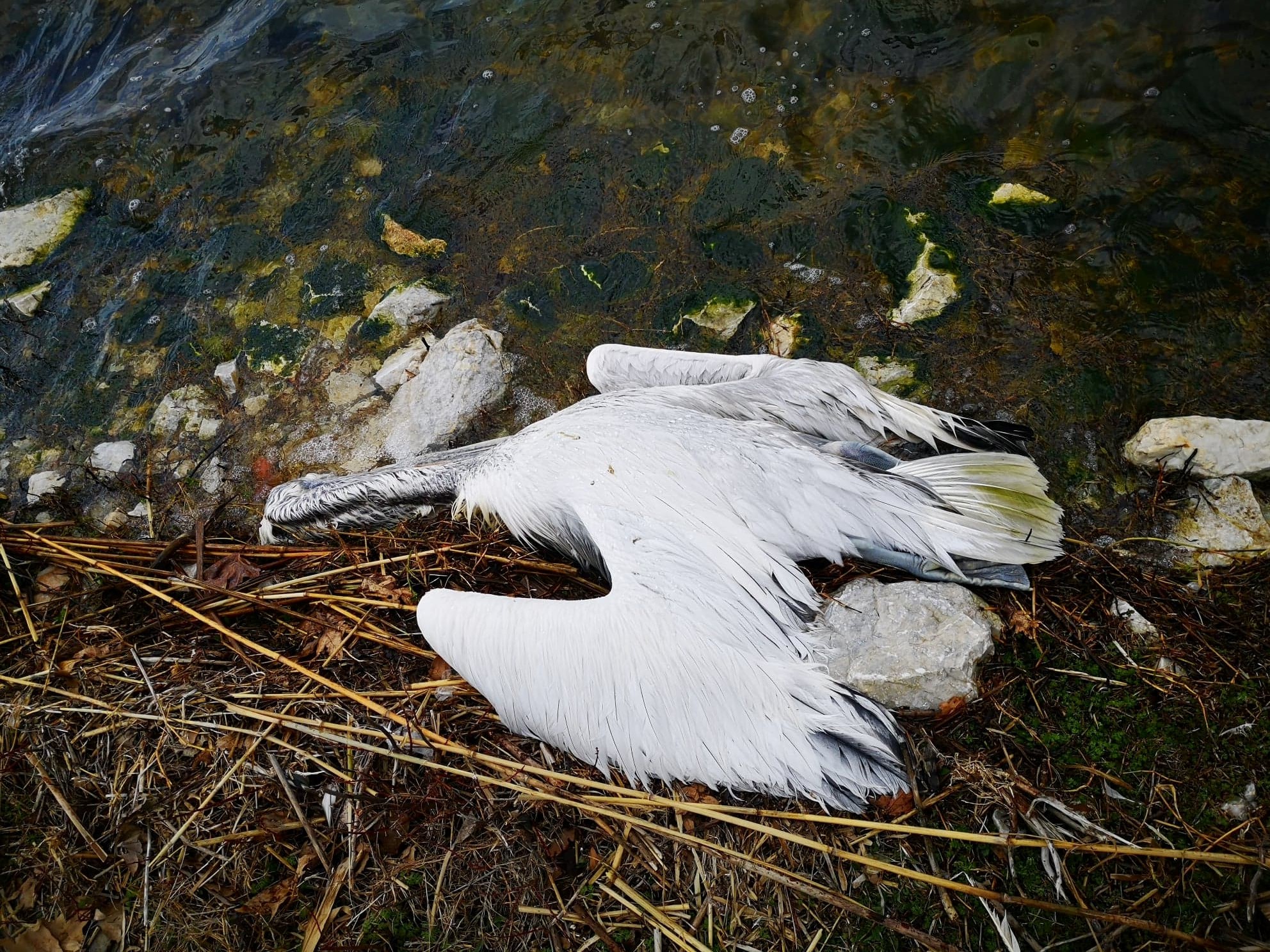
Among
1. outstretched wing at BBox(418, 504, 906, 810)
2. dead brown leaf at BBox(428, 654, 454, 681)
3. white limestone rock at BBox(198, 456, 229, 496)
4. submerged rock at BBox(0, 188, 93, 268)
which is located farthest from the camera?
submerged rock at BBox(0, 188, 93, 268)

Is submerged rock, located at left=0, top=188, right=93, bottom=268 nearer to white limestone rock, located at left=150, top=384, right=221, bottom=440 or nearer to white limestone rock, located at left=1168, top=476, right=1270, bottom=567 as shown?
white limestone rock, located at left=150, top=384, right=221, bottom=440

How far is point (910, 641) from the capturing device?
85.4 inches

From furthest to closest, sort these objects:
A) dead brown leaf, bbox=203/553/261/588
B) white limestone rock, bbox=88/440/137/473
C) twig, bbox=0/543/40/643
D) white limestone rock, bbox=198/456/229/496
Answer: white limestone rock, bbox=88/440/137/473 → white limestone rock, bbox=198/456/229/496 → dead brown leaf, bbox=203/553/261/588 → twig, bbox=0/543/40/643

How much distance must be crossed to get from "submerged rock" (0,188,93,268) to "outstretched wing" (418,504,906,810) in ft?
10.5

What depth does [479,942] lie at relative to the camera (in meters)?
2.04

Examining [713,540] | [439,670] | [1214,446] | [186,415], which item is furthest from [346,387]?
[1214,446]

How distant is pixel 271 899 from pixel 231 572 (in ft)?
3.35

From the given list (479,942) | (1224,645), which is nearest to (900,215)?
(1224,645)

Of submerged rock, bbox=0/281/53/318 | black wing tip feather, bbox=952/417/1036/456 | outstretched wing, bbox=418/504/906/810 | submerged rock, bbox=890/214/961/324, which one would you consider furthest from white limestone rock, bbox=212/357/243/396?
black wing tip feather, bbox=952/417/1036/456

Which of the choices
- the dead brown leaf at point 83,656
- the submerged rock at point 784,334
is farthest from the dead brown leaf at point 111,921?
the submerged rock at point 784,334

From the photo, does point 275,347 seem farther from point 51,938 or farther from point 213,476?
point 51,938

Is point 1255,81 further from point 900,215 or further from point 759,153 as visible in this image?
point 759,153

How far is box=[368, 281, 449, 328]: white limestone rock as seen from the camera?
3.37 m

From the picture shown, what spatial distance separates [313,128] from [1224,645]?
415 centimetres
